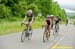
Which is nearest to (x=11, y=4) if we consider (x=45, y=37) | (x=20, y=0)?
(x=20, y=0)

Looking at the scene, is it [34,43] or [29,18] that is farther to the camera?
[29,18]

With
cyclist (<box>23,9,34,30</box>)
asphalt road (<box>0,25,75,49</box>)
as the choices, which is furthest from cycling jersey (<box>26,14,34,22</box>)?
asphalt road (<box>0,25,75,49</box>)

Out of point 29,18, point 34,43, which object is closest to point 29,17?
point 29,18

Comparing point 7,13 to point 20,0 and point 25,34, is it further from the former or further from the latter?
point 25,34

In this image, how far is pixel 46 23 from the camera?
749 inches

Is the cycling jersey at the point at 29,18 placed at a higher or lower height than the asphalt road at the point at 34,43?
higher

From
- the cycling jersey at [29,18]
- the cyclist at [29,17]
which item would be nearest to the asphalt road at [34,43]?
the cyclist at [29,17]

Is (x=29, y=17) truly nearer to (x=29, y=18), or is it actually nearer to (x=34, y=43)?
(x=29, y=18)

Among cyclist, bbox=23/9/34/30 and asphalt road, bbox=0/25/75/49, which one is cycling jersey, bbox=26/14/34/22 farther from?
asphalt road, bbox=0/25/75/49

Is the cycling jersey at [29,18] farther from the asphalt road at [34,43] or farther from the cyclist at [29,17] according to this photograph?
the asphalt road at [34,43]

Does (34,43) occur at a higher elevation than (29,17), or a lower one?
lower

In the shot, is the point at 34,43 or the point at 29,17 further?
the point at 29,17

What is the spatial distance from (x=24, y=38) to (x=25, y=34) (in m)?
0.29

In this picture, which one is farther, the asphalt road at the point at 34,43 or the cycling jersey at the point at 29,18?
the cycling jersey at the point at 29,18
